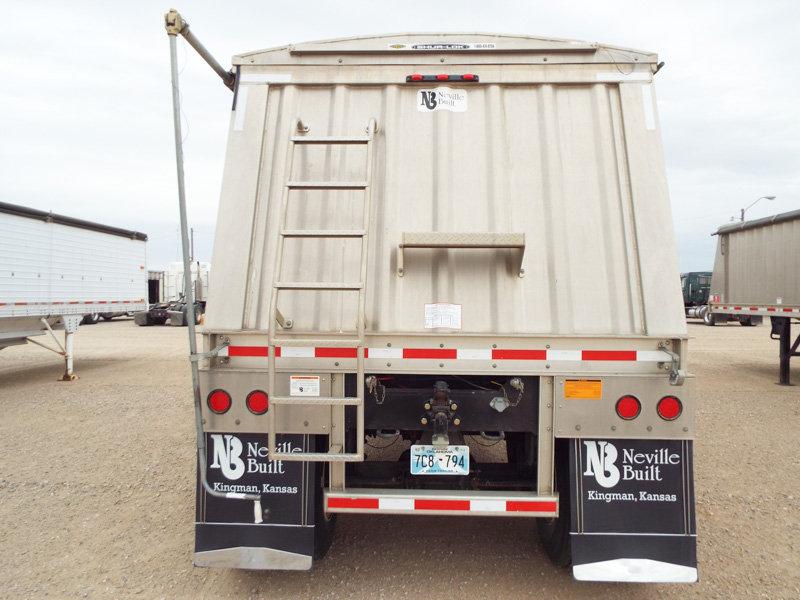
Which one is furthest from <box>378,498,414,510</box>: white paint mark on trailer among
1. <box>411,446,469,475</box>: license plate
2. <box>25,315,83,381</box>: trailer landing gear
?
<box>25,315,83,381</box>: trailer landing gear

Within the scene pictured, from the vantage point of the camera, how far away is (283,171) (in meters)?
3.04

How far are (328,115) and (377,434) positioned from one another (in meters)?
1.92

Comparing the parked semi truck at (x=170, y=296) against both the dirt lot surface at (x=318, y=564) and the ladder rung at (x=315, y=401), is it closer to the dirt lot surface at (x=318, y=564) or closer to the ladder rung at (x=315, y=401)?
the ladder rung at (x=315, y=401)

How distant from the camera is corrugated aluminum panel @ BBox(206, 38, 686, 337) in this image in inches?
112

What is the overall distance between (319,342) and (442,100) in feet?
5.28

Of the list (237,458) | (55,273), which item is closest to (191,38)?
(237,458)

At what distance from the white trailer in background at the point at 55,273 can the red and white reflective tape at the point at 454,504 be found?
866 centimetres

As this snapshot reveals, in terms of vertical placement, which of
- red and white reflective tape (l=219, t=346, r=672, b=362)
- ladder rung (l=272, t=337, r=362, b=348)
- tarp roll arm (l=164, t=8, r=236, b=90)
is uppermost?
tarp roll arm (l=164, t=8, r=236, b=90)

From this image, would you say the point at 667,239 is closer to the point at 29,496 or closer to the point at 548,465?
the point at 548,465

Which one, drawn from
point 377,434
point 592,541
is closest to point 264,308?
point 377,434

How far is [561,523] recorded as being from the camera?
10.3ft

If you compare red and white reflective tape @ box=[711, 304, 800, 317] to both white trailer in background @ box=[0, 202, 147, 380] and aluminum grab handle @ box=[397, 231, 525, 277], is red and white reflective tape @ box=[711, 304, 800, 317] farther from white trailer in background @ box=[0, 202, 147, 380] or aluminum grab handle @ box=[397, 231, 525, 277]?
white trailer in background @ box=[0, 202, 147, 380]

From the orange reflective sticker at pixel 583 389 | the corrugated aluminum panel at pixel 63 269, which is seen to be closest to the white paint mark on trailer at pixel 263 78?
the orange reflective sticker at pixel 583 389

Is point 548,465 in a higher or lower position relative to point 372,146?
lower
